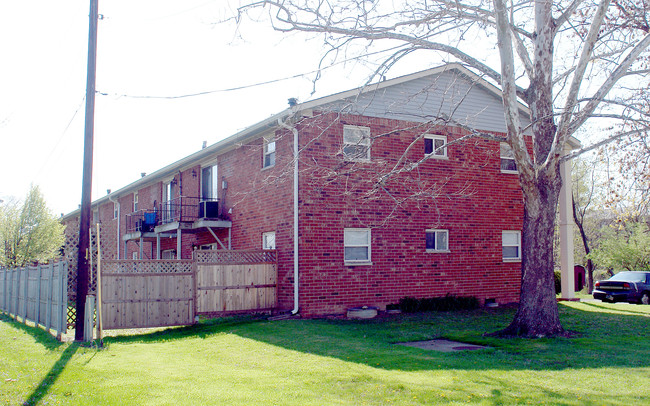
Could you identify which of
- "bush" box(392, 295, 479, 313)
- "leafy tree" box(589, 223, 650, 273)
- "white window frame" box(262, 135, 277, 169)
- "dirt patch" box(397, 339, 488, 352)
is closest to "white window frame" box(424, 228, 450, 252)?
"bush" box(392, 295, 479, 313)

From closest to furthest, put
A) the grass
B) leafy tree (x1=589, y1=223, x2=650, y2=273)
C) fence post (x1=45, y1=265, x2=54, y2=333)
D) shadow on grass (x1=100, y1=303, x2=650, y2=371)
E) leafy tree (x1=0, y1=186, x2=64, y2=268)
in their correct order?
the grass < shadow on grass (x1=100, y1=303, x2=650, y2=371) < fence post (x1=45, y1=265, x2=54, y2=333) < leafy tree (x1=589, y1=223, x2=650, y2=273) < leafy tree (x1=0, y1=186, x2=64, y2=268)

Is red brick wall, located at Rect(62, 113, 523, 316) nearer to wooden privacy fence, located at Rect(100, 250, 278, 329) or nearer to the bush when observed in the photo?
the bush

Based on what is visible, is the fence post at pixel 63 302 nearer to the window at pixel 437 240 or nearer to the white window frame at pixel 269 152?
the white window frame at pixel 269 152

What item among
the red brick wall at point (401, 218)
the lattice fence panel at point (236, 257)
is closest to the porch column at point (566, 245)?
the red brick wall at point (401, 218)

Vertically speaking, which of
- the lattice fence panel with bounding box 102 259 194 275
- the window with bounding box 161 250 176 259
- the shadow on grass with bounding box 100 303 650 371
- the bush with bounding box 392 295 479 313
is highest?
the window with bounding box 161 250 176 259

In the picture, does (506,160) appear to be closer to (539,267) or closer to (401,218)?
(401,218)

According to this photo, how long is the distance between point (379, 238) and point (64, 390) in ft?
34.8

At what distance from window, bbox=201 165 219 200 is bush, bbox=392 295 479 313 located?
8.06m

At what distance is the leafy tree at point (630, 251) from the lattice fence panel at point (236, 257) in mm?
21848

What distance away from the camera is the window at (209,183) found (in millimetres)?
21703

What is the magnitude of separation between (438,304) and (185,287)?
23.3ft

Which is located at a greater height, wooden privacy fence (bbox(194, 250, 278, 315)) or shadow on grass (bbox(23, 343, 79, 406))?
wooden privacy fence (bbox(194, 250, 278, 315))

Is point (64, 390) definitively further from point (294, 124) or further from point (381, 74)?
point (294, 124)

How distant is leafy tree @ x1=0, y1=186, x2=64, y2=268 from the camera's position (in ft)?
116
